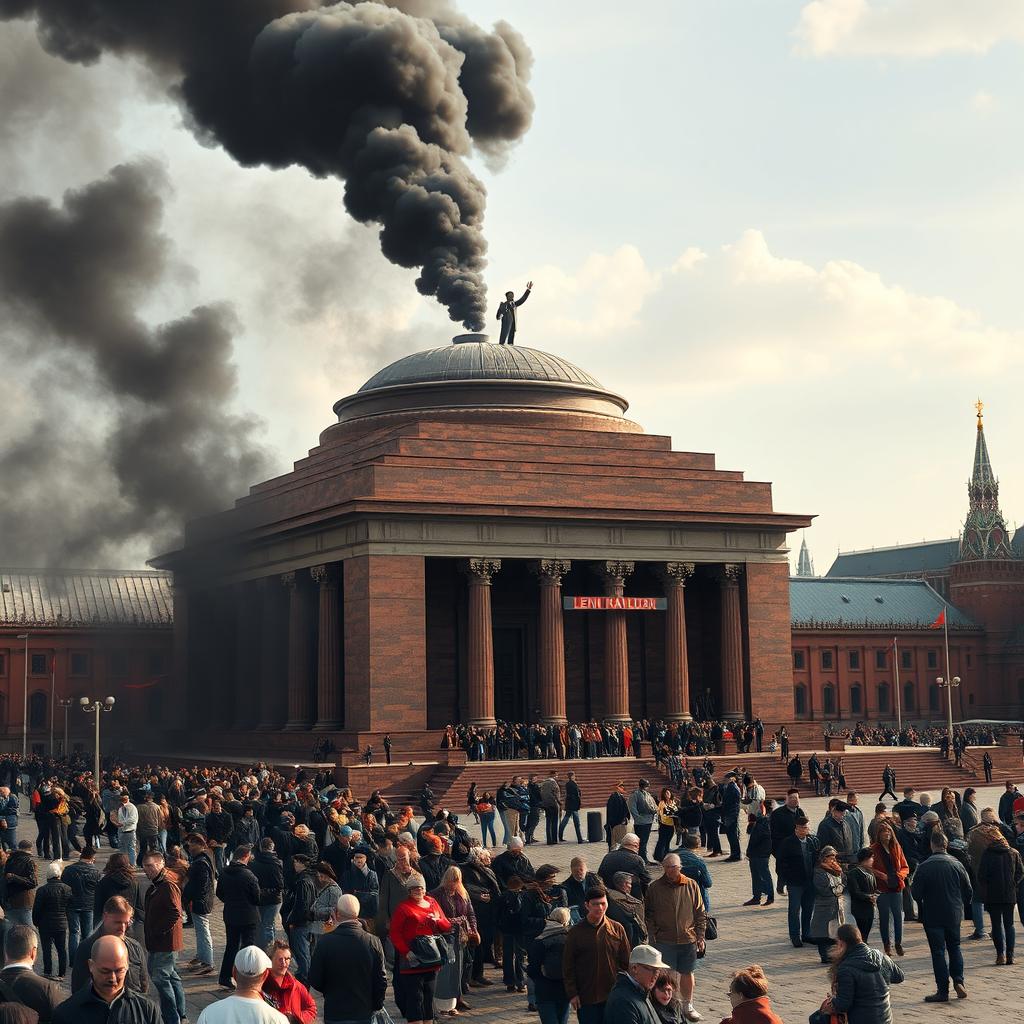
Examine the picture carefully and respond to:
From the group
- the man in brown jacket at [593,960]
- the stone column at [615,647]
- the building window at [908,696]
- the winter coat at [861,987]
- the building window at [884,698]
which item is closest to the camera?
the winter coat at [861,987]

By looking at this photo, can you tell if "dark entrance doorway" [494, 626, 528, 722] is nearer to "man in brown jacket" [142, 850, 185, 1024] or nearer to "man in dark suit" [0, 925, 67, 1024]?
"man in brown jacket" [142, 850, 185, 1024]

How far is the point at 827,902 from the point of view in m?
19.3

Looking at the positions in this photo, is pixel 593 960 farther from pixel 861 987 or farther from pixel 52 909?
pixel 52 909

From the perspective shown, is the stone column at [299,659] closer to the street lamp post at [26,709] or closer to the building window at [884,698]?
the street lamp post at [26,709]

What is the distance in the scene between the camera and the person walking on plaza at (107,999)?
→ 372 inches

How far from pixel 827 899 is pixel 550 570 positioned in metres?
36.6

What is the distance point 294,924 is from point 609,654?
130 feet

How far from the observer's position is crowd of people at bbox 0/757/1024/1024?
35.7 ft

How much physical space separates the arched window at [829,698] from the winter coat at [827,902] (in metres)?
86.6

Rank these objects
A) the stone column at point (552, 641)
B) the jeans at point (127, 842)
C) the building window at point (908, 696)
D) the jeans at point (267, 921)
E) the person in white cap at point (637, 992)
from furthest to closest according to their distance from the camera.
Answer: the building window at point (908, 696)
the stone column at point (552, 641)
the jeans at point (127, 842)
the jeans at point (267, 921)
the person in white cap at point (637, 992)

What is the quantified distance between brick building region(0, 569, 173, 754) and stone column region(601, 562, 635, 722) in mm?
31668

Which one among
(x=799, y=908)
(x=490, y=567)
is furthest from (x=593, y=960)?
(x=490, y=567)

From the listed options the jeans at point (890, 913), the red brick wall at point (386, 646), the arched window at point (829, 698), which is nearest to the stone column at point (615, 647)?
the red brick wall at point (386, 646)

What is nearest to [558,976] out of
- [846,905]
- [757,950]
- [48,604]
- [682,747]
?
[757,950]
